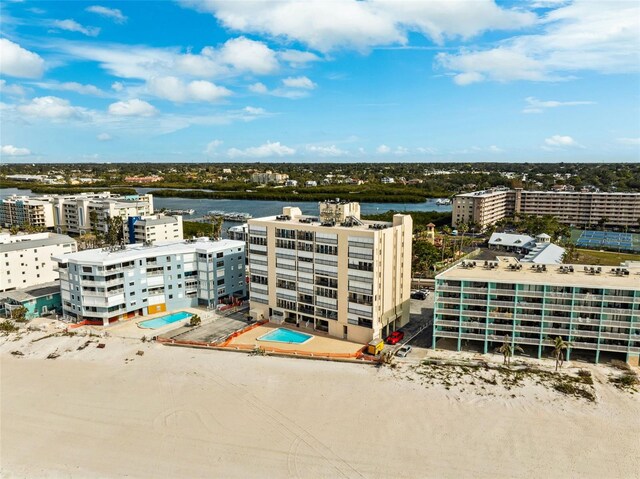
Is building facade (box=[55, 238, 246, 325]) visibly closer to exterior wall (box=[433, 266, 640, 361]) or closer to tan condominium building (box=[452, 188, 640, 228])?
exterior wall (box=[433, 266, 640, 361])

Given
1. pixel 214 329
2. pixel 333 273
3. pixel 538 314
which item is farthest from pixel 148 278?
pixel 538 314

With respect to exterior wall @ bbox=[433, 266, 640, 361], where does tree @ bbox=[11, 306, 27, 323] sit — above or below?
below

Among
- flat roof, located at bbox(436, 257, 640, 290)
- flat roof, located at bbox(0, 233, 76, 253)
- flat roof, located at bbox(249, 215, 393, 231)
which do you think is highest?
flat roof, located at bbox(249, 215, 393, 231)

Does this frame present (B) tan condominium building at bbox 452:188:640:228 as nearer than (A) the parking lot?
No

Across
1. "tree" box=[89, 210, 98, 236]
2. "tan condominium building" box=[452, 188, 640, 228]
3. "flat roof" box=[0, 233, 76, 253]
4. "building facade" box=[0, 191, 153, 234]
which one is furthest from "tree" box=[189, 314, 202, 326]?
"tan condominium building" box=[452, 188, 640, 228]

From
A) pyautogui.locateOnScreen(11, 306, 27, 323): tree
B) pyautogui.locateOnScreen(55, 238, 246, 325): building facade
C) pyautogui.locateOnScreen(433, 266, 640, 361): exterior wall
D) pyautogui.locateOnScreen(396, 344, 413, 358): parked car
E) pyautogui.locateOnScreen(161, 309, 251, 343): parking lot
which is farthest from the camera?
pyautogui.locateOnScreen(11, 306, 27, 323): tree

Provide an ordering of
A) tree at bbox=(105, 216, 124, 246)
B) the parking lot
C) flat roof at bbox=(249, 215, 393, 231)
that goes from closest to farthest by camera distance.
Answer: flat roof at bbox=(249, 215, 393, 231) < the parking lot < tree at bbox=(105, 216, 124, 246)

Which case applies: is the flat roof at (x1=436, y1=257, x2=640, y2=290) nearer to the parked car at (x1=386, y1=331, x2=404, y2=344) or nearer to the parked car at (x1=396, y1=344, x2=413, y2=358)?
the parked car at (x1=396, y1=344, x2=413, y2=358)

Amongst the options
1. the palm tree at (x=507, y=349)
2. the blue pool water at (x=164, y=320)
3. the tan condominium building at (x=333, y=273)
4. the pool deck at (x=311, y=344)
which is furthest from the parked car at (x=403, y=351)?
the blue pool water at (x=164, y=320)
